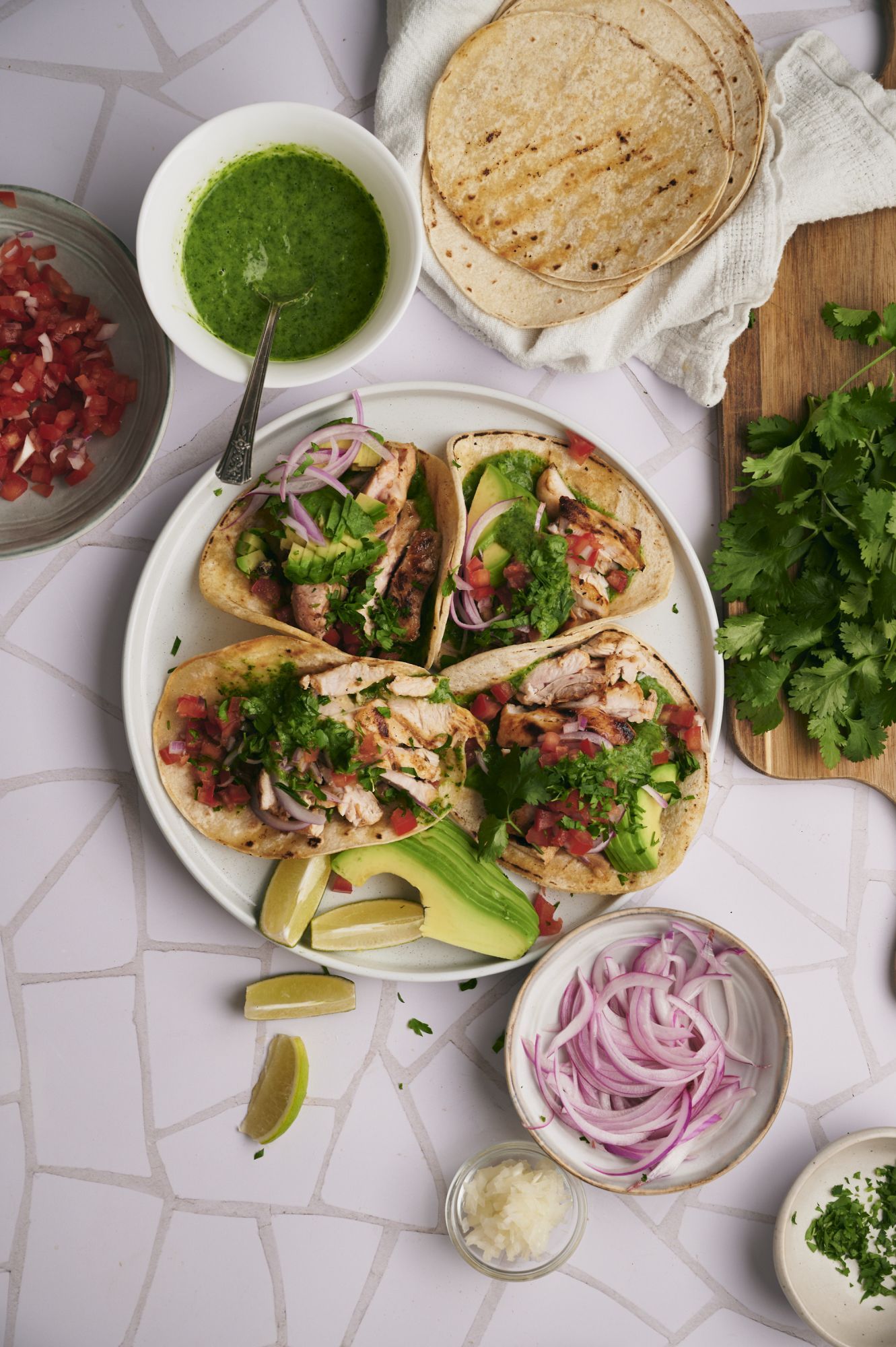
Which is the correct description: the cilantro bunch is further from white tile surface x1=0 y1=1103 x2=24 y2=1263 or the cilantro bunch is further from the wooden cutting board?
white tile surface x1=0 y1=1103 x2=24 y2=1263

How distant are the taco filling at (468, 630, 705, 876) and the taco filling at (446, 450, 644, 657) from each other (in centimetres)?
17

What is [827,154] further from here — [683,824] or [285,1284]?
[285,1284]

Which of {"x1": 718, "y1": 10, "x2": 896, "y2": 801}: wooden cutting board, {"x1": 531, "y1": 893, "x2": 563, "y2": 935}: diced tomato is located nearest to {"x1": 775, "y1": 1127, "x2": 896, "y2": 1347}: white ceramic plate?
{"x1": 531, "y1": 893, "x2": 563, "y2": 935}: diced tomato

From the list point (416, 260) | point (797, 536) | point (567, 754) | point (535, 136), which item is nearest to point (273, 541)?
point (416, 260)

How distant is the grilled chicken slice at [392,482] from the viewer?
323 cm

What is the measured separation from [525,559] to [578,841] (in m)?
1.04

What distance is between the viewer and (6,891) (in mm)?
3617

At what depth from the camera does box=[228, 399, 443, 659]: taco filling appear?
3.16 m

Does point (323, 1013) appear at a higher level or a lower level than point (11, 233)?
lower

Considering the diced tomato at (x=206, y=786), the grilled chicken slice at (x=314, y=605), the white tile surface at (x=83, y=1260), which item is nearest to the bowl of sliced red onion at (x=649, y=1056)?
the diced tomato at (x=206, y=786)

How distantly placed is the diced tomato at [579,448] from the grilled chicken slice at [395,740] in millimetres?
1216

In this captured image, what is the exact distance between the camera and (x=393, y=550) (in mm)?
3314

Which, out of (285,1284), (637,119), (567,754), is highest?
(637,119)

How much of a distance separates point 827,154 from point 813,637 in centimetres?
183
